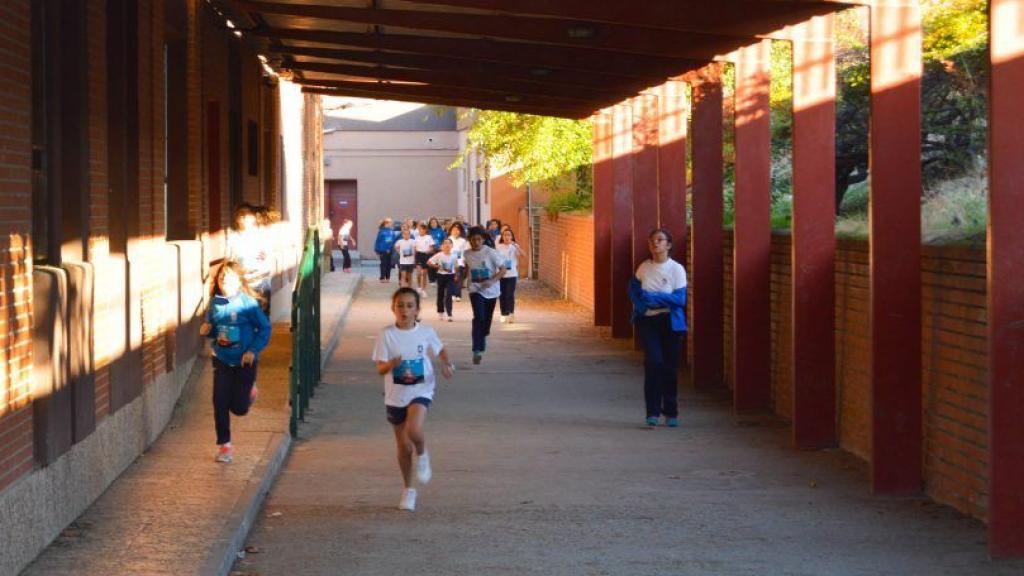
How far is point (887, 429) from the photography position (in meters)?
10.5

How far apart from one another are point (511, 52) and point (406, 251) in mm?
14441

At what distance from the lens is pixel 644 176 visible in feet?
73.9

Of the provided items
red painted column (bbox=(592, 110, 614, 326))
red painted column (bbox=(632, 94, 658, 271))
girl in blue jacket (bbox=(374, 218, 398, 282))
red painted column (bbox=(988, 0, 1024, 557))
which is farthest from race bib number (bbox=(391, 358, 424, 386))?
girl in blue jacket (bbox=(374, 218, 398, 282))

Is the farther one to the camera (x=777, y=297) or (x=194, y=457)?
(x=777, y=297)

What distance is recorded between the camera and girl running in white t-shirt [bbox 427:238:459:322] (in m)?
26.5

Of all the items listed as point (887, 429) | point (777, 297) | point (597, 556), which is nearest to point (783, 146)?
point (777, 297)

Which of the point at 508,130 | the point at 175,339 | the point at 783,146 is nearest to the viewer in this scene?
the point at 175,339

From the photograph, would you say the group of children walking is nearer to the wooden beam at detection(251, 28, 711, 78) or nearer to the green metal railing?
the green metal railing

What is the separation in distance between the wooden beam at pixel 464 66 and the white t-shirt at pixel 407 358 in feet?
29.1

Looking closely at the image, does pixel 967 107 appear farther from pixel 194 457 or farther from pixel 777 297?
pixel 194 457

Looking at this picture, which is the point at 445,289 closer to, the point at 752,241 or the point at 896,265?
the point at 752,241

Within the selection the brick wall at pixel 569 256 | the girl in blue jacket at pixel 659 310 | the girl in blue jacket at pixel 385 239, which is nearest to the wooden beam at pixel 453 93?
the brick wall at pixel 569 256

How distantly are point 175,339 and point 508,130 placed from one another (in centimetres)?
2180

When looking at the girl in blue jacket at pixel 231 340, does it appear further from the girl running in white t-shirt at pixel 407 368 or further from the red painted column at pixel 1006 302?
the red painted column at pixel 1006 302
